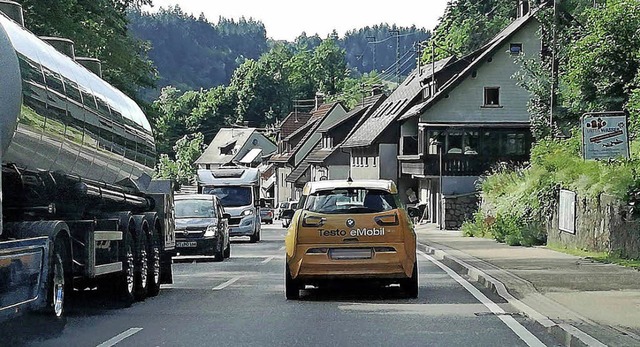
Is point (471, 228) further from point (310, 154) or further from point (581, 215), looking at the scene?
point (310, 154)

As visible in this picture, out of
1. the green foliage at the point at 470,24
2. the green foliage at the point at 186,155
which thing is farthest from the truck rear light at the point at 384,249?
the green foliage at the point at 186,155

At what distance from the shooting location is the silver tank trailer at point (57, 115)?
1016cm

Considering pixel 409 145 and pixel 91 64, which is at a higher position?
pixel 409 145

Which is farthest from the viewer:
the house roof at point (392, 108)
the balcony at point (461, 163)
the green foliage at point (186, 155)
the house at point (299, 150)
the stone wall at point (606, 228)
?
the green foliage at point (186, 155)

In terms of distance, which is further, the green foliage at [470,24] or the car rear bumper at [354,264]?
the green foliage at [470,24]

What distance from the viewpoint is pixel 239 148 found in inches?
5212

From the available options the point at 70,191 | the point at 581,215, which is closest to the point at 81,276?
the point at 70,191

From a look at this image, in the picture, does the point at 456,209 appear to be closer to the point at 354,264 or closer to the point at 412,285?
the point at 412,285

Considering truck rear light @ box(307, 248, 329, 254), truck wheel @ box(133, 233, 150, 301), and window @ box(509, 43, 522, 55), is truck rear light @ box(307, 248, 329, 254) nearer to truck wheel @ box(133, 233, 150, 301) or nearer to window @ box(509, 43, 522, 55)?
truck wheel @ box(133, 233, 150, 301)

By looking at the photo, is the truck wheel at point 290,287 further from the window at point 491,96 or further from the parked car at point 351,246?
the window at point 491,96

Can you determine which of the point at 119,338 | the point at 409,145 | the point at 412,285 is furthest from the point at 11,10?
the point at 409,145

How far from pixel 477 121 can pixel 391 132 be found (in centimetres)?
1176

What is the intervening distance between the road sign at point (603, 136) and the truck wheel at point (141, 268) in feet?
34.2

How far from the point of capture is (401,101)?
2955 inches
